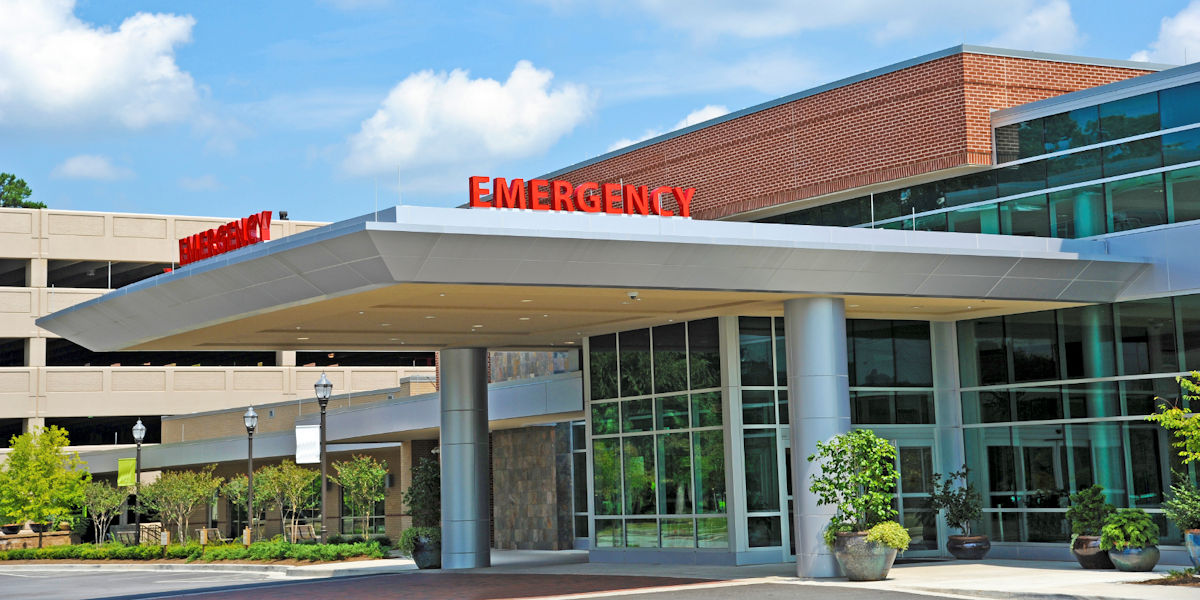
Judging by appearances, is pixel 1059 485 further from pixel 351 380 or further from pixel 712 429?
pixel 351 380

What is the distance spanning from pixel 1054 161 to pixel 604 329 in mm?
10454

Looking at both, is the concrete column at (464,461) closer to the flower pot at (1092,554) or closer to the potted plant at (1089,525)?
the potted plant at (1089,525)

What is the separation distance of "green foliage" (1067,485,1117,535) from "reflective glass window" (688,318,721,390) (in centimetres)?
763

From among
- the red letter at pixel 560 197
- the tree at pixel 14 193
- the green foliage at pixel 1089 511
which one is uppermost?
the tree at pixel 14 193

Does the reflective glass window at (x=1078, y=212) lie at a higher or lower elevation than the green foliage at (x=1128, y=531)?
higher

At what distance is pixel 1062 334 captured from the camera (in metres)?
29.0

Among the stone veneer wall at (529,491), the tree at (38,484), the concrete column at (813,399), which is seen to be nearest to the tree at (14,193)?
the tree at (38,484)

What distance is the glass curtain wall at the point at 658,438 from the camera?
29672 millimetres

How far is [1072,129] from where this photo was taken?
28.4 meters

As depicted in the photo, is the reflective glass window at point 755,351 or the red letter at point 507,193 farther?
the reflective glass window at point 755,351

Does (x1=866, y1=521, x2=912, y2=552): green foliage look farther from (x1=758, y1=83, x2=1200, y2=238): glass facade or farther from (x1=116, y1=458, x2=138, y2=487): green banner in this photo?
(x1=116, y1=458, x2=138, y2=487): green banner

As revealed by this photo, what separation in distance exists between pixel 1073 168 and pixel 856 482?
8.74 metres

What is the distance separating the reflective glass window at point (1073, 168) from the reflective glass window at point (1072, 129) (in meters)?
0.21

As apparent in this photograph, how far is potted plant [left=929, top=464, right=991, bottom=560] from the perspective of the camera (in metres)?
28.5
